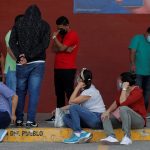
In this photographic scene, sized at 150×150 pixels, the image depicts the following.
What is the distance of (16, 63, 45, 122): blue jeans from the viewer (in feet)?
27.7

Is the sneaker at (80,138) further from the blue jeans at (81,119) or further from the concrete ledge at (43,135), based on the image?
the concrete ledge at (43,135)

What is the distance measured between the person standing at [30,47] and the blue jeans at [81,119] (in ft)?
2.15

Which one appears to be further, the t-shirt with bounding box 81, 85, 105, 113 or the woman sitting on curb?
the t-shirt with bounding box 81, 85, 105, 113

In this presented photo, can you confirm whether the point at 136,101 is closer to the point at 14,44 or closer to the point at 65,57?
the point at 65,57

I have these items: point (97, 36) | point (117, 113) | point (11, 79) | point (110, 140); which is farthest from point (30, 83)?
point (97, 36)

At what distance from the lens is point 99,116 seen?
8375 millimetres

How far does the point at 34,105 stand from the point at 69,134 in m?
0.73

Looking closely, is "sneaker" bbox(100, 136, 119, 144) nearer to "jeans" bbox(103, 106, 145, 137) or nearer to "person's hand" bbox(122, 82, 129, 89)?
"jeans" bbox(103, 106, 145, 137)

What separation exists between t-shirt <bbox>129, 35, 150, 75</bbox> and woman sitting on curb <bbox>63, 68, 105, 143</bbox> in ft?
4.71

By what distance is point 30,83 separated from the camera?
8.49 meters

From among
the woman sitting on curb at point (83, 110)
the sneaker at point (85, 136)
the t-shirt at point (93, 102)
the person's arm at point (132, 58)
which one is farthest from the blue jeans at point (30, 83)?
the person's arm at point (132, 58)

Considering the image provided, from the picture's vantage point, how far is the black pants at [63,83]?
9048 millimetres

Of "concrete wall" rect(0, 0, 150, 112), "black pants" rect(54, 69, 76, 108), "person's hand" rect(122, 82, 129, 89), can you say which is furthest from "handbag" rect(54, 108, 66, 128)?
"concrete wall" rect(0, 0, 150, 112)

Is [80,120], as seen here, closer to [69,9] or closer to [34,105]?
[34,105]
